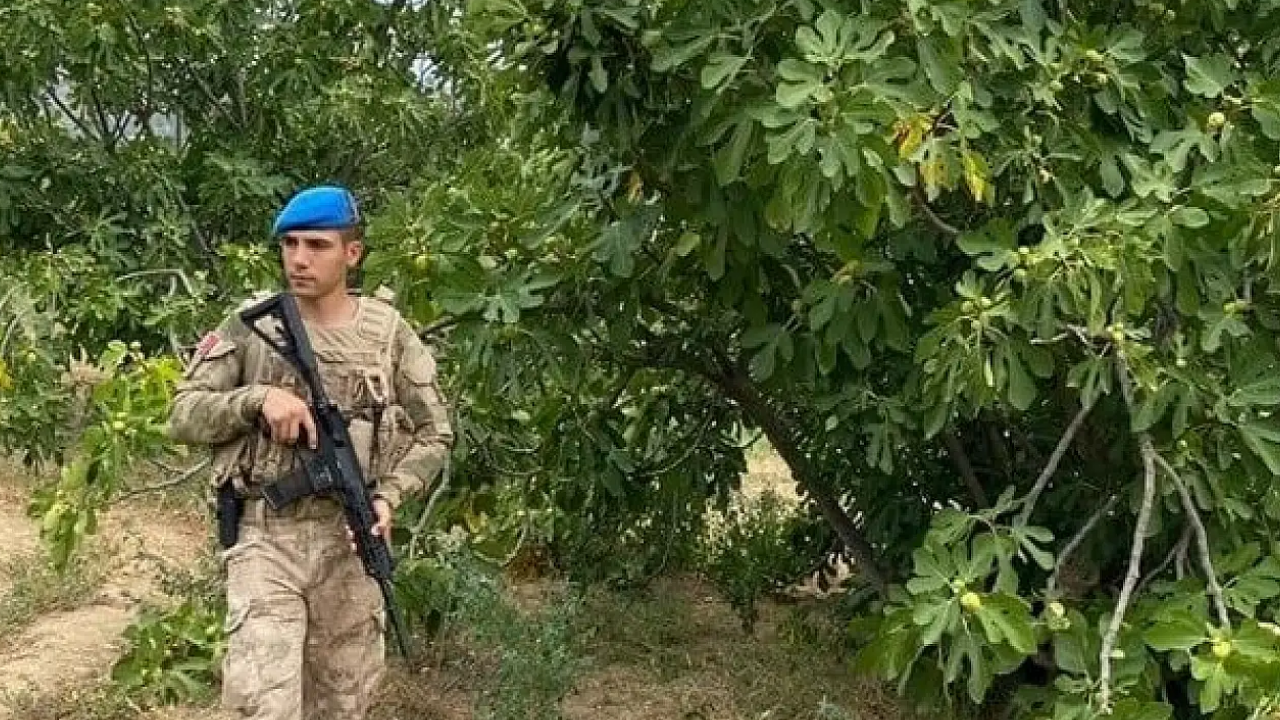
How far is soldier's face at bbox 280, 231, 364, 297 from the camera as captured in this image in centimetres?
333

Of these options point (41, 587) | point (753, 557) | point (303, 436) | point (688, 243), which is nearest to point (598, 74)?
point (688, 243)

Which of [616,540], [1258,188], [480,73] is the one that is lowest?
[616,540]

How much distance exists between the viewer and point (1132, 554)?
11.0 feet

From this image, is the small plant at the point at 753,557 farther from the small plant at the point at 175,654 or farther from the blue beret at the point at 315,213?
the blue beret at the point at 315,213

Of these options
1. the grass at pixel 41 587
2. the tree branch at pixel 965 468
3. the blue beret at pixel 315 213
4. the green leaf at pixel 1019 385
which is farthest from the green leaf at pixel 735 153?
the grass at pixel 41 587

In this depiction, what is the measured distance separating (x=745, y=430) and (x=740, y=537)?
0.66m

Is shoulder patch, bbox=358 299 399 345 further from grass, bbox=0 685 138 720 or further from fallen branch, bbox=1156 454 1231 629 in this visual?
grass, bbox=0 685 138 720

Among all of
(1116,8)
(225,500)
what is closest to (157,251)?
(225,500)

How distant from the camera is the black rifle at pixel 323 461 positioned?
329 centimetres

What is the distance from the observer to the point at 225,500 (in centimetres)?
338

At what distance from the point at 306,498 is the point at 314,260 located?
1.51 feet

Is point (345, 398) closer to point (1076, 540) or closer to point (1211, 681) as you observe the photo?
point (1076, 540)

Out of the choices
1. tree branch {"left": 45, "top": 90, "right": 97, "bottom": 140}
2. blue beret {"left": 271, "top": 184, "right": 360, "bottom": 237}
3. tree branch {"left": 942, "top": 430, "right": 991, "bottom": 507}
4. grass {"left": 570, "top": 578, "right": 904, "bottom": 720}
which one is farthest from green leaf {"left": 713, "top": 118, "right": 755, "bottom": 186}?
tree branch {"left": 45, "top": 90, "right": 97, "bottom": 140}

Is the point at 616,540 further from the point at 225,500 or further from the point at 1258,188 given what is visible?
the point at 1258,188
